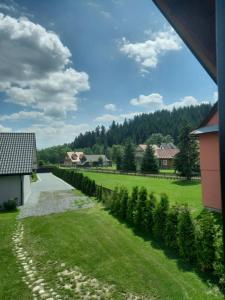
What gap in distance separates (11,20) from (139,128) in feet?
303

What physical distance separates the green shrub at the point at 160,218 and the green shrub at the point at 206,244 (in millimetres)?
2001

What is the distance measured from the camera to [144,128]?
318 feet

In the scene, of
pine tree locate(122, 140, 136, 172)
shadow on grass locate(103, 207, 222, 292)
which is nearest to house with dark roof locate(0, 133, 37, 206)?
shadow on grass locate(103, 207, 222, 292)

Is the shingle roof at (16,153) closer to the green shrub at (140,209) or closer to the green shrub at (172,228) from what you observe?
the green shrub at (140,209)

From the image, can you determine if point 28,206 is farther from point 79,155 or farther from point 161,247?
point 79,155

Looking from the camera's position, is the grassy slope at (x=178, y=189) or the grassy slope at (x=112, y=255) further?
the grassy slope at (x=178, y=189)

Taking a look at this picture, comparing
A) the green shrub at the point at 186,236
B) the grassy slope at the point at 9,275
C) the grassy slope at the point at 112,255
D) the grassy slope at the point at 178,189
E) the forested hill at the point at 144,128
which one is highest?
the forested hill at the point at 144,128

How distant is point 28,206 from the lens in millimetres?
15195

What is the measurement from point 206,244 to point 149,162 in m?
33.7

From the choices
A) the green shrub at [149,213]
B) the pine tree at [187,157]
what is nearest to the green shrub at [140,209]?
the green shrub at [149,213]

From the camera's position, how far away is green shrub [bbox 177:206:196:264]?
6656mm

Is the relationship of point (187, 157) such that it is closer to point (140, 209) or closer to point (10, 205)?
point (140, 209)

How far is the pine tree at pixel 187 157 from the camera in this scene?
27391mm

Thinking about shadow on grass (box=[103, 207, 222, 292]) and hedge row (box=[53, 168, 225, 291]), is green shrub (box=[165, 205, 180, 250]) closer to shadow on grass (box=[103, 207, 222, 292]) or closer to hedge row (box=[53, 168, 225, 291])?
hedge row (box=[53, 168, 225, 291])
